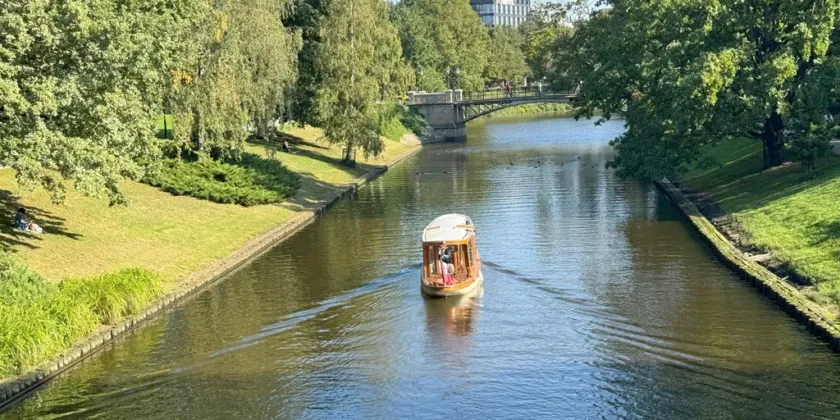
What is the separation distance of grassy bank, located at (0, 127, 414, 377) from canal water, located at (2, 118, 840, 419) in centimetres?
146

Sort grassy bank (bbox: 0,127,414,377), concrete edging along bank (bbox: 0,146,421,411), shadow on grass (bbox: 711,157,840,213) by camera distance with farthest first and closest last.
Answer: shadow on grass (bbox: 711,157,840,213)
grassy bank (bbox: 0,127,414,377)
concrete edging along bank (bbox: 0,146,421,411)

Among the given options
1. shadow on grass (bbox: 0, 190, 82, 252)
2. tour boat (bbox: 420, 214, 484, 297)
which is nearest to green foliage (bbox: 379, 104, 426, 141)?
shadow on grass (bbox: 0, 190, 82, 252)

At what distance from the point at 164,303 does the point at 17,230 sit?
7.95 metres

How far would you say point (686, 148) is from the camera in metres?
53.1

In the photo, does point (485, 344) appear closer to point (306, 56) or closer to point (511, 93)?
point (306, 56)

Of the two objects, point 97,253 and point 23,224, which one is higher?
point 23,224

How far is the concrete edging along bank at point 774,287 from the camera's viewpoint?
2697cm

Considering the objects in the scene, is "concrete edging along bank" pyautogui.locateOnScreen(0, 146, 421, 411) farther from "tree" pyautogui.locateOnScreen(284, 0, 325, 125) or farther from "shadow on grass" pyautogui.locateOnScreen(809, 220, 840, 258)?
"shadow on grass" pyautogui.locateOnScreen(809, 220, 840, 258)

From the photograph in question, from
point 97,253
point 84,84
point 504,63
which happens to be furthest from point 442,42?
point 84,84

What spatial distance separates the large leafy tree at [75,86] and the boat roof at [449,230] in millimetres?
12448

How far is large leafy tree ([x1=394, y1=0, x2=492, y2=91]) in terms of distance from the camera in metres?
142

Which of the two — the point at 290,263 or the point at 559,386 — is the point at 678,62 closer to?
the point at 290,263

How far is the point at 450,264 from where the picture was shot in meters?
34.8

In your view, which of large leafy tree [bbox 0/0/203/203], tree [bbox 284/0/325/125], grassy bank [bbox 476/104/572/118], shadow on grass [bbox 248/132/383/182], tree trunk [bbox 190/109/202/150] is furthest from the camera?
grassy bank [bbox 476/104/572/118]
